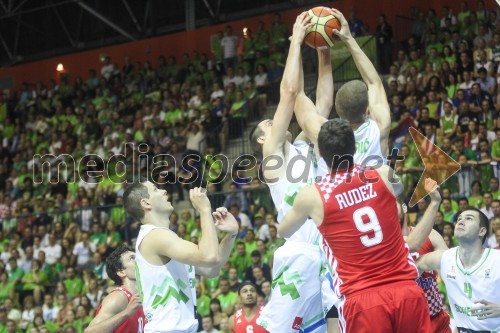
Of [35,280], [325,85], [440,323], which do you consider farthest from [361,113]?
[35,280]

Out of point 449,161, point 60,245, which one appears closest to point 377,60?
point 449,161

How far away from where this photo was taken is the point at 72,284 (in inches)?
668

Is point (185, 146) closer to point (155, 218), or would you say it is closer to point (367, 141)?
point (155, 218)

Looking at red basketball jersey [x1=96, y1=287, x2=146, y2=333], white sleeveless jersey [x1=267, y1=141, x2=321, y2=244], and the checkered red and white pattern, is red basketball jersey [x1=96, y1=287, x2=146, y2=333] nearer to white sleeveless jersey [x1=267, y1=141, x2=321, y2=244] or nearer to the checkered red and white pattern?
white sleeveless jersey [x1=267, y1=141, x2=321, y2=244]

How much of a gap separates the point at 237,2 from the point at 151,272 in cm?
1951

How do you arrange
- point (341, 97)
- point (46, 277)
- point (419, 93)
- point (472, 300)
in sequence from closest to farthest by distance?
point (341, 97), point (472, 300), point (419, 93), point (46, 277)

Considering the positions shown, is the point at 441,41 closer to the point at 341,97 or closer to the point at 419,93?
the point at 419,93

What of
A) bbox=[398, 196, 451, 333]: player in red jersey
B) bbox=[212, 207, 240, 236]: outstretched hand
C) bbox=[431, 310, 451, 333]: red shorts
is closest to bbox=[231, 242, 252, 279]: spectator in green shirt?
→ bbox=[398, 196, 451, 333]: player in red jersey

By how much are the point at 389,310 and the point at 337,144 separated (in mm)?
1095

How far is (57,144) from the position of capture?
899 inches

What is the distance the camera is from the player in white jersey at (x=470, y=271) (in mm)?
7812

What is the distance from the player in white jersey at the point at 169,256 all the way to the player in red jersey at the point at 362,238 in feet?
3.06

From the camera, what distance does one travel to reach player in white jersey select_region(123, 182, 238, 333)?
6301 millimetres

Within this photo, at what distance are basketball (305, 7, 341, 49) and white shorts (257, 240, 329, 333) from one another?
5.26ft
